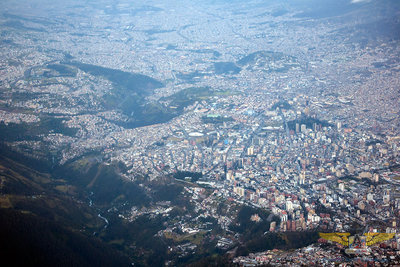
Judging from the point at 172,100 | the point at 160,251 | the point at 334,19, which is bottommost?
the point at 160,251

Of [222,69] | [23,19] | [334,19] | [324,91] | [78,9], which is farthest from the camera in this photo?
[78,9]

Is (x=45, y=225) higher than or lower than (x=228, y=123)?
lower

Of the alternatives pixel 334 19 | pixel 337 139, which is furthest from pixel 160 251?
pixel 334 19

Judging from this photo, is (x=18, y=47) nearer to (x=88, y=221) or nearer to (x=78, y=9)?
(x=78, y=9)

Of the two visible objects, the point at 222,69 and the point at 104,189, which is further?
the point at 222,69

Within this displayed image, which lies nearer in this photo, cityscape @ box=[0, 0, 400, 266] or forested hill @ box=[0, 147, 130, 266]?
forested hill @ box=[0, 147, 130, 266]

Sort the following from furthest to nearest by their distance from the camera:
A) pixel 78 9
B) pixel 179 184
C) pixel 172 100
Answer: pixel 78 9
pixel 172 100
pixel 179 184

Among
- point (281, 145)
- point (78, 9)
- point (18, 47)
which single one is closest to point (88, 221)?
point (281, 145)

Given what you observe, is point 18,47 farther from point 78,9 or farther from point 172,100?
point 78,9

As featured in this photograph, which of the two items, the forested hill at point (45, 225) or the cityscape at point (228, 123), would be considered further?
the cityscape at point (228, 123)

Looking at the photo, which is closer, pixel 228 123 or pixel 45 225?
pixel 45 225

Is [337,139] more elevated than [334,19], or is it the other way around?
[334,19]
